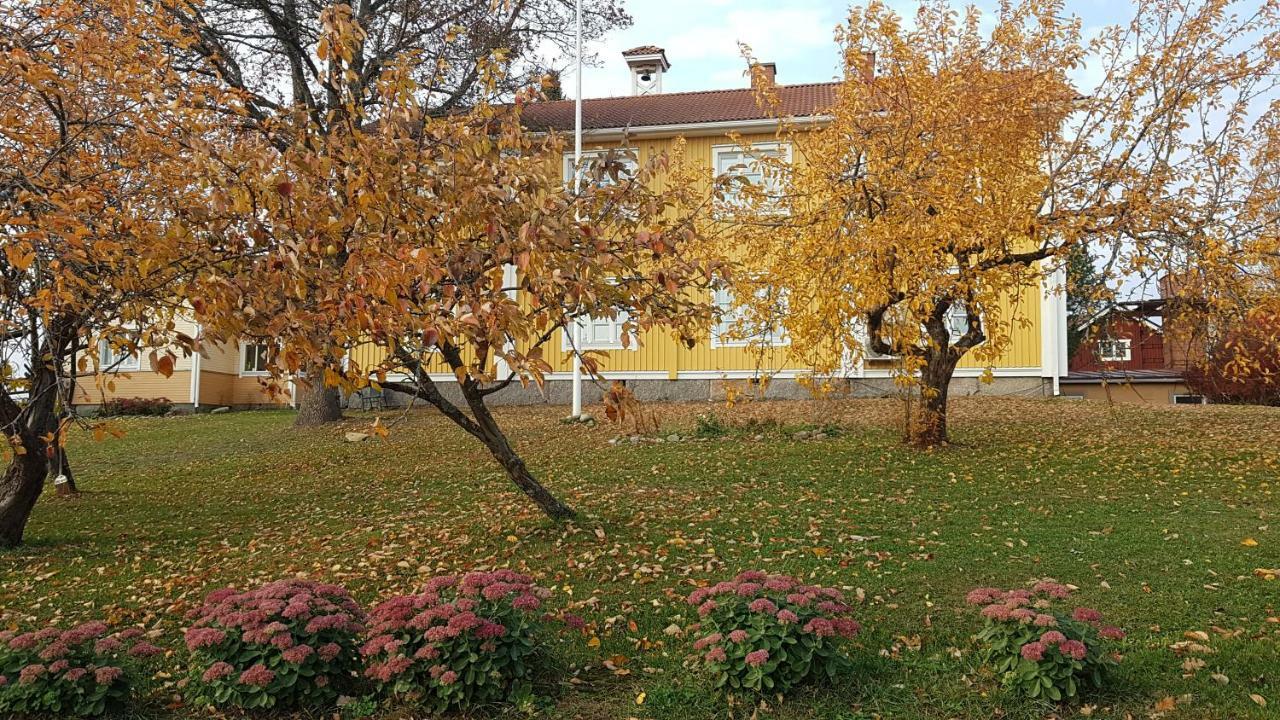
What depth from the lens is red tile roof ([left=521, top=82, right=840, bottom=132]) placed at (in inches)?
750

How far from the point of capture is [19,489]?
26.1 ft

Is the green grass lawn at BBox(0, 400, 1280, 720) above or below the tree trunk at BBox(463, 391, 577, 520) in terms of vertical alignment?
below

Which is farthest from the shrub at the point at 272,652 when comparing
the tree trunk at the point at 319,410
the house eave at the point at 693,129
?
the house eave at the point at 693,129

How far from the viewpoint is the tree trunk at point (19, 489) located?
26.2 feet

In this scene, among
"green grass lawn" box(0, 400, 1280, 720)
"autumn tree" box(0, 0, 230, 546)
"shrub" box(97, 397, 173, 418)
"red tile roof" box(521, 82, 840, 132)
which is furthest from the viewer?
"shrub" box(97, 397, 173, 418)

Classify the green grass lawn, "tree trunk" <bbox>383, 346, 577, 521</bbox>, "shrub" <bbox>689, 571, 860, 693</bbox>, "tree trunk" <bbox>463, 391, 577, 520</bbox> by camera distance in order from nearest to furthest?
"shrub" <bbox>689, 571, 860, 693</bbox>
the green grass lawn
"tree trunk" <bbox>383, 346, 577, 521</bbox>
"tree trunk" <bbox>463, 391, 577, 520</bbox>

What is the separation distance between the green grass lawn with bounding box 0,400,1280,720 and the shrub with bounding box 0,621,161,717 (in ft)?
1.05

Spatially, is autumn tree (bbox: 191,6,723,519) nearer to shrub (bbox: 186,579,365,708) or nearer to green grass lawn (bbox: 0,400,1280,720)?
shrub (bbox: 186,579,365,708)

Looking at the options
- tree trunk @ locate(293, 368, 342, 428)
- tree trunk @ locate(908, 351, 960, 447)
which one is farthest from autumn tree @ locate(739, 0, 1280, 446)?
tree trunk @ locate(293, 368, 342, 428)

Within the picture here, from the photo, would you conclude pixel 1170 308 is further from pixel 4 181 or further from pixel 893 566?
pixel 4 181

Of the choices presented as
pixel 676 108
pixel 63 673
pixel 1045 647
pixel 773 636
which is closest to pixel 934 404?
pixel 1045 647

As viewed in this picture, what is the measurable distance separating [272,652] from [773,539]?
13.4ft

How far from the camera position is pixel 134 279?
17.7 ft

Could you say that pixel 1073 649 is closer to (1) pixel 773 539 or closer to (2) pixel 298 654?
(1) pixel 773 539
